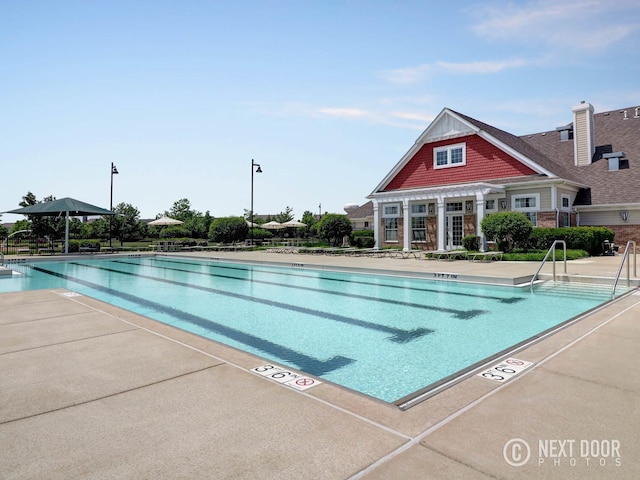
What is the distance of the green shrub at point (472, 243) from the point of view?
21.4 metres

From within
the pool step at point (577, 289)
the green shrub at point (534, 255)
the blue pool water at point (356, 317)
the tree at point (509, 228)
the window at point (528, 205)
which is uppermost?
the window at point (528, 205)

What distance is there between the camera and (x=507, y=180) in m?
22.3

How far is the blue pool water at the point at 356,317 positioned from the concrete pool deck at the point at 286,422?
1.20 metres

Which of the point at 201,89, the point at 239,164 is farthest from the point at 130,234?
the point at 201,89

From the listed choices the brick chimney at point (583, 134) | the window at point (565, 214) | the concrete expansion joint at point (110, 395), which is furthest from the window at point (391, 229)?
the concrete expansion joint at point (110, 395)

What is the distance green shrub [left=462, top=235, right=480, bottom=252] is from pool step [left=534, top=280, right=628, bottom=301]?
32.2 feet

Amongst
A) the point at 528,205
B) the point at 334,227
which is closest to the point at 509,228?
the point at 528,205

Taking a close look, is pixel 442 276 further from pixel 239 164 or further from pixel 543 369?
pixel 239 164

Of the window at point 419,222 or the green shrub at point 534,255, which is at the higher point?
the window at point 419,222

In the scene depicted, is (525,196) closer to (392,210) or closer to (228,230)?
(392,210)

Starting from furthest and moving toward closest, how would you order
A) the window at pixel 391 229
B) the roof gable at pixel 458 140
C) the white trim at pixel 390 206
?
the window at pixel 391 229 < the white trim at pixel 390 206 < the roof gable at pixel 458 140

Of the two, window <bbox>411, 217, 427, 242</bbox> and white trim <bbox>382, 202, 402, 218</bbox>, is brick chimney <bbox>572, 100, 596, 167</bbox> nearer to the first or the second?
window <bbox>411, 217, 427, 242</bbox>

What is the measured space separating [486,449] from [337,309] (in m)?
6.50

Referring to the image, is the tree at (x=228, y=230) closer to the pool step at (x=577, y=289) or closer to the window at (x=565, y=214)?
the window at (x=565, y=214)
